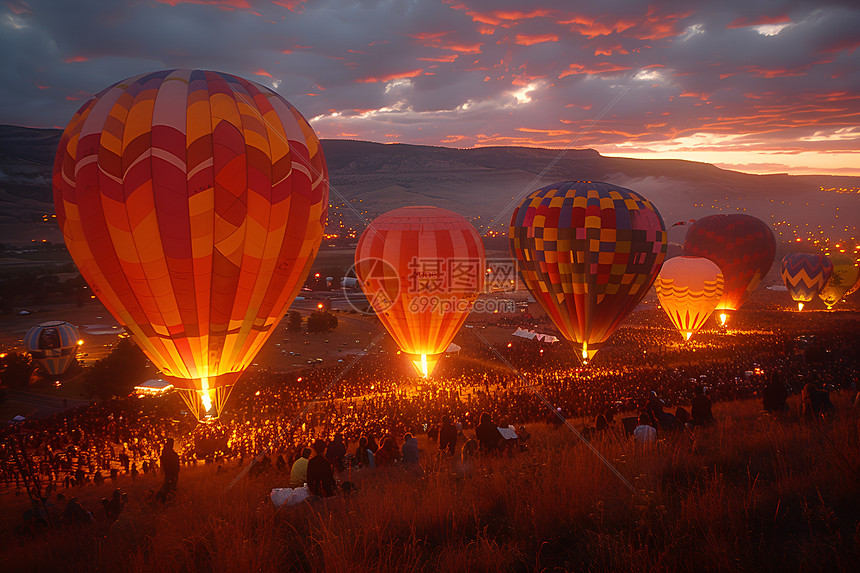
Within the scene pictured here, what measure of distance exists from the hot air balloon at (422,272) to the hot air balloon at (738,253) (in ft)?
75.4

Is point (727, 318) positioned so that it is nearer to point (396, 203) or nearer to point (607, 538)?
point (607, 538)

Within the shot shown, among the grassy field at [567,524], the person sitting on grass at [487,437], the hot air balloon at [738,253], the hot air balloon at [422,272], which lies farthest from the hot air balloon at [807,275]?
the person sitting on grass at [487,437]

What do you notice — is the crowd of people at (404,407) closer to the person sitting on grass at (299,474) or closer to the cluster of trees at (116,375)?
the person sitting on grass at (299,474)

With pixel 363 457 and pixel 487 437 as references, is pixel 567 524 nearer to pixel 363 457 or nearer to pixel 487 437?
pixel 487 437

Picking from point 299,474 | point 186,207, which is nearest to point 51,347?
point 186,207

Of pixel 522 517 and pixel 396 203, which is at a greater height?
pixel 396 203

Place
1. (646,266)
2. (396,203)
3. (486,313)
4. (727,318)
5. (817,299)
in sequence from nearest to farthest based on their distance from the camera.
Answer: (646,266)
(727,318)
(486,313)
(817,299)
(396,203)

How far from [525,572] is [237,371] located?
9713 millimetres

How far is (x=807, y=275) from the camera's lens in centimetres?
3878

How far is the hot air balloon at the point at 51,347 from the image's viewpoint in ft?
82.3

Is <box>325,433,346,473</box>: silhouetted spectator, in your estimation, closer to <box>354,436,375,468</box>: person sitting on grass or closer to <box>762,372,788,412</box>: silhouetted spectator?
<box>354,436,375,468</box>: person sitting on grass

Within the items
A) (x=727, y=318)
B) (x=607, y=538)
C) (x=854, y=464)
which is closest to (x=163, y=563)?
(x=607, y=538)

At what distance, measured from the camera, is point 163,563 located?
13.0 feet

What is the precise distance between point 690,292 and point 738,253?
30.6 ft
